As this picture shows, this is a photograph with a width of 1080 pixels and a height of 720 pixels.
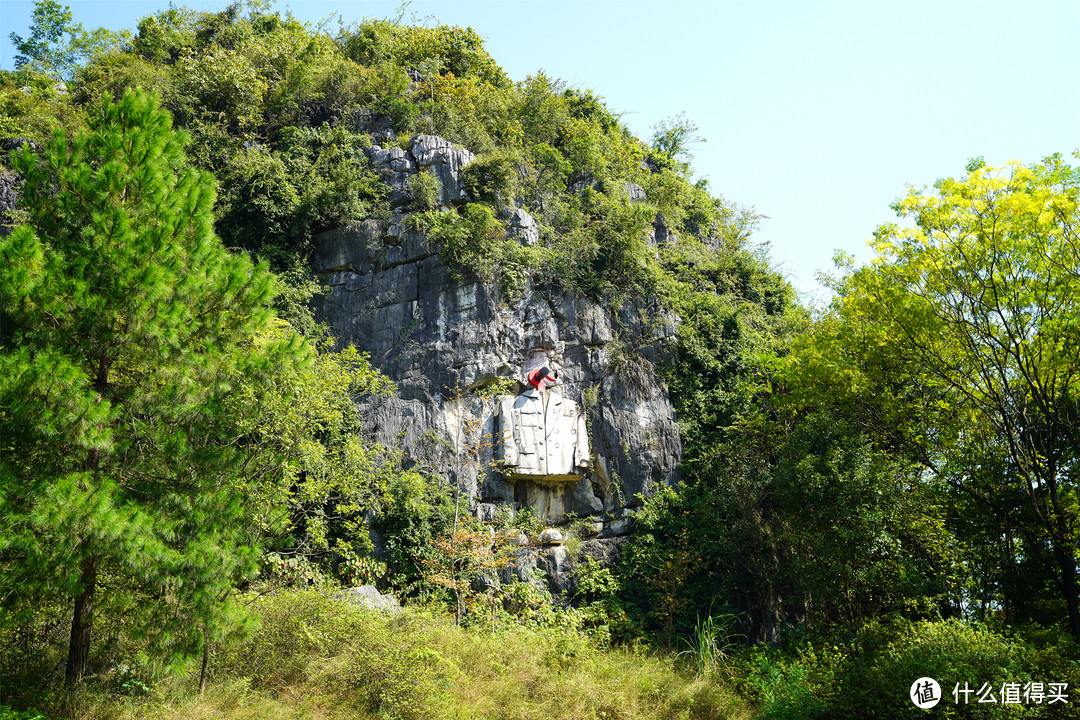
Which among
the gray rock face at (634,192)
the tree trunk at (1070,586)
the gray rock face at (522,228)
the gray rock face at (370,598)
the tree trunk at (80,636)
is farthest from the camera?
the gray rock face at (634,192)

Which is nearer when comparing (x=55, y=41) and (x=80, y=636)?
(x=80, y=636)

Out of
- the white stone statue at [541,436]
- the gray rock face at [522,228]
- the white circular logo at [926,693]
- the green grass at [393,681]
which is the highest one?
the gray rock face at [522,228]

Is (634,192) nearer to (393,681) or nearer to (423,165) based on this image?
(423,165)

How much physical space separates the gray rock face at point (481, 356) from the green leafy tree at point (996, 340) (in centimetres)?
517

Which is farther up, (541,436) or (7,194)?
(7,194)

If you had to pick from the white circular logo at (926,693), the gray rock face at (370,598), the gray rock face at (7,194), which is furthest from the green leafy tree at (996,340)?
the gray rock face at (7,194)

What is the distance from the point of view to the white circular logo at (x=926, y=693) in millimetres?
6730

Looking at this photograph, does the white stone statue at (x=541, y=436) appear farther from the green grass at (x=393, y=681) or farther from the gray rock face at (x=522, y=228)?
the green grass at (x=393, y=681)

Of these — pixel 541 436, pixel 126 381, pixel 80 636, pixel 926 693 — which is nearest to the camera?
pixel 926 693

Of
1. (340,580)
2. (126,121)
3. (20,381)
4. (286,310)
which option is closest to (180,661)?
(20,381)

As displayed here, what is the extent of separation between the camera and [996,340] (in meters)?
9.09

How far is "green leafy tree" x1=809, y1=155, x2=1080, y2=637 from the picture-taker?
8.59 m

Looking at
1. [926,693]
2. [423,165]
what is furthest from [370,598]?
[423,165]

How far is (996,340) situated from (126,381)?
10985 mm
